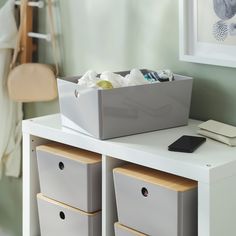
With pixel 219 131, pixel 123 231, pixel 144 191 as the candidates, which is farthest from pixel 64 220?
pixel 219 131

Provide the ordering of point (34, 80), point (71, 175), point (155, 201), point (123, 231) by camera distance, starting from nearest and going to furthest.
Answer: point (155, 201)
point (123, 231)
point (71, 175)
point (34, 80)

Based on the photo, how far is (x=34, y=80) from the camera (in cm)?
251

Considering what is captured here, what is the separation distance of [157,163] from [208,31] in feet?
1.77

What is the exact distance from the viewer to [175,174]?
162cm

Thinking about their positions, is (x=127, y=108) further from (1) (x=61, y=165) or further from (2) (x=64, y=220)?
(2) (x=64, y=220)

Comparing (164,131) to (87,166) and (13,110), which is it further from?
(13,110)

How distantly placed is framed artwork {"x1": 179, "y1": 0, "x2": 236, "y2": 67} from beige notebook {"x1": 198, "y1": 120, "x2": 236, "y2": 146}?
0.66 feet

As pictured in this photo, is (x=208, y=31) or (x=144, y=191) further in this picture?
(x=208, y=31)

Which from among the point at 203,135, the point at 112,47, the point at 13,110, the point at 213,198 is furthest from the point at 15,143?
the point at 213,198

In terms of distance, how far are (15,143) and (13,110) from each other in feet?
0.51

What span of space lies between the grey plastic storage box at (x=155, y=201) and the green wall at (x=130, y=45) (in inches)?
15.7

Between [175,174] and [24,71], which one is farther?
[24,71]

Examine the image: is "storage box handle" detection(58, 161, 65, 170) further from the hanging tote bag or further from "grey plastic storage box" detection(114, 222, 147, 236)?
the hanging tote bag

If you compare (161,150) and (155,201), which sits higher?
(161,150)
